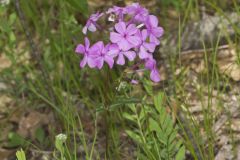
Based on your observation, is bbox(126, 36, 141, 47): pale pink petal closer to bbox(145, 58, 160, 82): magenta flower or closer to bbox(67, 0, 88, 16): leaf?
bbox(145, 58, 160, 82): magenta flower

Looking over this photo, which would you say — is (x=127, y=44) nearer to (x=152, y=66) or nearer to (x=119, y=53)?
(x=119, y=53)

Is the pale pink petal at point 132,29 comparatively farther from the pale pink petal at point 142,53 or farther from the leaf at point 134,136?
the leaf at point 134,136

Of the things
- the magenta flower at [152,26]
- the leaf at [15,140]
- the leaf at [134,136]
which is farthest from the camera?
the leaf at [15,140]

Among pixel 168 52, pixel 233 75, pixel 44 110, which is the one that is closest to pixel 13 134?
pixel 44 110

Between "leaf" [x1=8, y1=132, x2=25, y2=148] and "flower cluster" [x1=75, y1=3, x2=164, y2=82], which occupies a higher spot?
"flower cluster" [x1=75, y1=3, x2=164, y2=82]

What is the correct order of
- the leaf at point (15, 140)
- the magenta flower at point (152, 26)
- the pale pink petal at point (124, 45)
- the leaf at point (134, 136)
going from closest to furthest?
the pale pink petal at point (124, 45)
the magenta flower at point (152, 26)
the leaf at point (134, 136)
the leaf at point (15, 140)

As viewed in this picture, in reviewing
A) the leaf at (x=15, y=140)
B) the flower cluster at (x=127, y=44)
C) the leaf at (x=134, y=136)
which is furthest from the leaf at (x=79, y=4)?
the leaf at (x=15, y=140)

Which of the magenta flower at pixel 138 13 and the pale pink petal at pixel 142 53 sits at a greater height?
the magenta flower at pixel 138 13

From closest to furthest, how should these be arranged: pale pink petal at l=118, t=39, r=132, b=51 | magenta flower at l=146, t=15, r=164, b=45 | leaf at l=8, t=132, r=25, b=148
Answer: pale pink petal at l=118, t=39, r=132, b=51 < magenta flower at l=146, t=15, r=164, b=45 < leaf at l=8, t=132, r=25, b=148

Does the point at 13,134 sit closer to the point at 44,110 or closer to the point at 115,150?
the point at 44,110

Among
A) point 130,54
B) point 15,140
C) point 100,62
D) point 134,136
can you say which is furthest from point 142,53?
point 15,140

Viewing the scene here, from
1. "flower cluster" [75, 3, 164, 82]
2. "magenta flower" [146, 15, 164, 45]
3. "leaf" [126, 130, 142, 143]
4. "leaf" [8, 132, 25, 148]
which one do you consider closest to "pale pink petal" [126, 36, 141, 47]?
"flower cluster" [75, 3, 164, 82]
